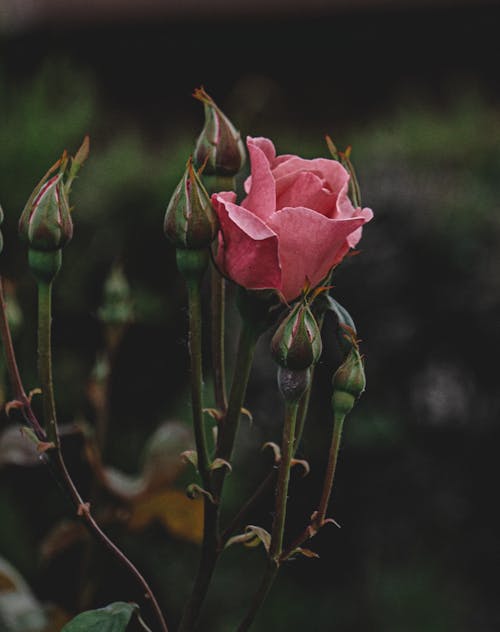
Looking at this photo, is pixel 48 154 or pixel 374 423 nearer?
pixel 48 154

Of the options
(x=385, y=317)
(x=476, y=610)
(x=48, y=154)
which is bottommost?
(x=476, y=610)

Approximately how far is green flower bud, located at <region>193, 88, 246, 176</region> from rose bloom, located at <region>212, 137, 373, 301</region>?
33mm

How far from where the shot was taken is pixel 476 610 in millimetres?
1988

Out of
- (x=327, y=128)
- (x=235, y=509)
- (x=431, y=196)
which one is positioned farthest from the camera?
(x=327, y=128)

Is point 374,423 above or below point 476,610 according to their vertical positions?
above

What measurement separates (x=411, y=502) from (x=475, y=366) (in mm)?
333

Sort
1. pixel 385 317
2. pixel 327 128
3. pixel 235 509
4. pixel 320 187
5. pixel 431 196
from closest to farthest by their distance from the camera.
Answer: pixel 320 187 < pixel 235 509 < pixel 385 317 < pixel 431 196 < pixel 327 128

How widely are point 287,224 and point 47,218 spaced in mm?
152

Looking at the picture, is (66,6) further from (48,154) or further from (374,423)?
(374,423)

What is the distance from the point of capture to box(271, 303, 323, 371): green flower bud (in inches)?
22.2

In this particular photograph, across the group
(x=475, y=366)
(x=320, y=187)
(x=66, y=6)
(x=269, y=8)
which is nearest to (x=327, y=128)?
(x=269, y=8)

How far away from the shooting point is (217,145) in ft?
2.13

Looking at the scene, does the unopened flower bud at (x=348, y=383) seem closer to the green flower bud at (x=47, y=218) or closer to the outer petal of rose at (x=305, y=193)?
the outer petal of rose at (x=305, y=193)

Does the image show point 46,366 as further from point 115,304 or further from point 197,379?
point 115,304
